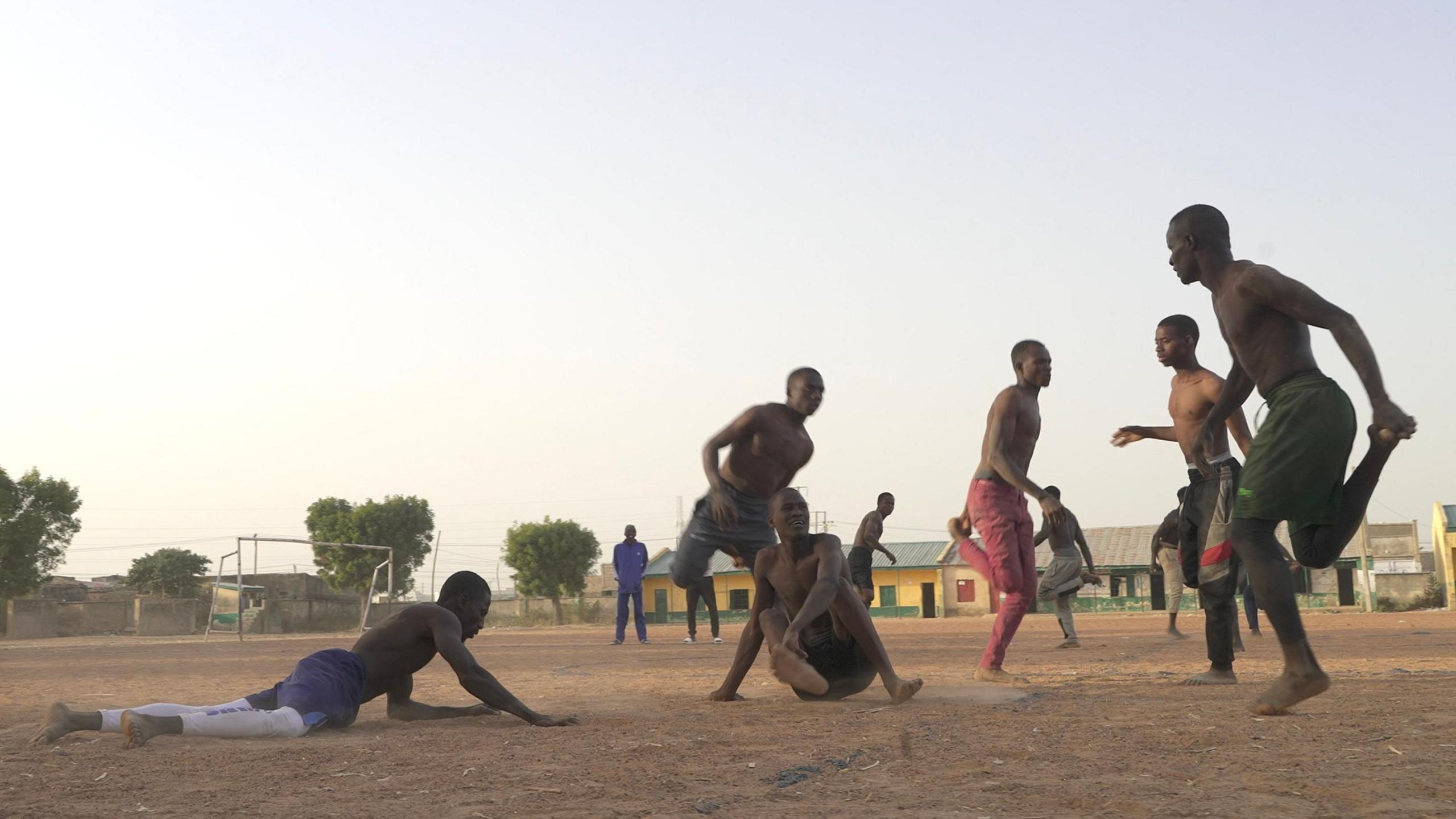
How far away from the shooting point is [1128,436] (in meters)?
6.74

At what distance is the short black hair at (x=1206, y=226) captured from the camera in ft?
15.6

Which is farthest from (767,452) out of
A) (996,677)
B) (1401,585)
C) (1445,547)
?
(1445,547)

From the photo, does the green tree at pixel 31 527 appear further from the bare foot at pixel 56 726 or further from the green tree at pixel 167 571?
the bare foot at pixel 56 726

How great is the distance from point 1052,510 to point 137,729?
14.8 ft

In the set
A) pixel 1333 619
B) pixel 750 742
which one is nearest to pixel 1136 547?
pixel 1333 619

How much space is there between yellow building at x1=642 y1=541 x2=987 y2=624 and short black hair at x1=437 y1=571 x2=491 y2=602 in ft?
149

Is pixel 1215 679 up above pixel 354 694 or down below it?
below

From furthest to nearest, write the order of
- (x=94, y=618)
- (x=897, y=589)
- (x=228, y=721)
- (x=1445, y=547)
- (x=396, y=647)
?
(x=897, y=589), (x=94, y=618), (x=1445, y=547), (x=396, y=647), (x=228, y=721)

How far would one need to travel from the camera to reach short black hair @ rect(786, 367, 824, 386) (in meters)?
7.27

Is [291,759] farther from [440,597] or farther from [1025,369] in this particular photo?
[1025,369]

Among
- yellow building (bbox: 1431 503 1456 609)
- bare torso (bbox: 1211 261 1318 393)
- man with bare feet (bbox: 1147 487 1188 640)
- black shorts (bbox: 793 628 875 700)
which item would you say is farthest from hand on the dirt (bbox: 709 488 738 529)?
yellow building (bbox: 1431 503 1456 609)

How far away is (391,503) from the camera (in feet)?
228

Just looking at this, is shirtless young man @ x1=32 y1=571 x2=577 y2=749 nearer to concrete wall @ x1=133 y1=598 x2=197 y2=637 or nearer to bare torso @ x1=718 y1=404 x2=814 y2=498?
bare torso @ x1=718 y1=404 x2=814 y2=498

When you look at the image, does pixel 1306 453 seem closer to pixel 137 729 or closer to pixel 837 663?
pixel 837 663
